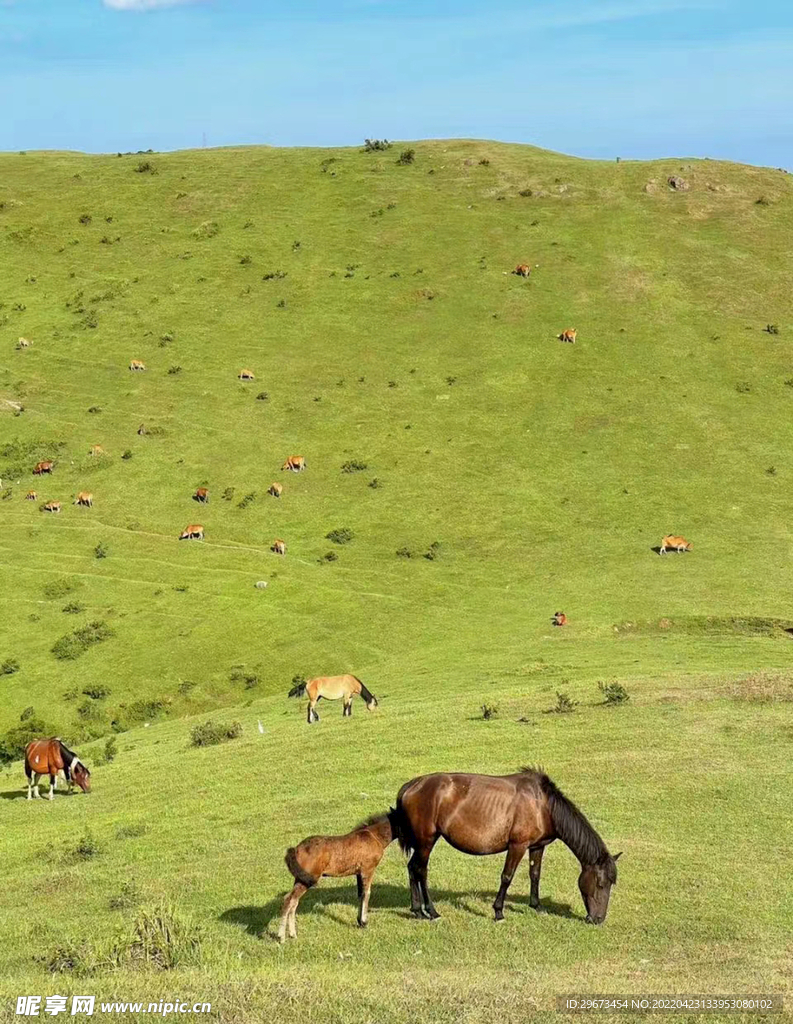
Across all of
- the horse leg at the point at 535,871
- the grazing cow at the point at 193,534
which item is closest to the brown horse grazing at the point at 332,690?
the horse leg at the point at 535,871

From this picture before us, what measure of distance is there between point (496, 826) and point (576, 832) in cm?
115

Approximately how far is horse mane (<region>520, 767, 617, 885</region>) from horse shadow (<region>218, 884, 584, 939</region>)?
97 centimetres

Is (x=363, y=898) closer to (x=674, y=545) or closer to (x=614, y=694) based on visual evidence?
(x=614, y=694)

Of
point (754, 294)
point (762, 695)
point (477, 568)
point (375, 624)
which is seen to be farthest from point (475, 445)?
point (762, 695)

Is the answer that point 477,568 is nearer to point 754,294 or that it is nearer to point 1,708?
point 1,708

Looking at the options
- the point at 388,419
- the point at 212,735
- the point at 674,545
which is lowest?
the point at 212,735

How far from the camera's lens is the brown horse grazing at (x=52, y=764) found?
27.3 meters

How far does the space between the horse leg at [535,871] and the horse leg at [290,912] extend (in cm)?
347

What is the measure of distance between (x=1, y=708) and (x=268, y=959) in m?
31.9

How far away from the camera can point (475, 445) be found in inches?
2608

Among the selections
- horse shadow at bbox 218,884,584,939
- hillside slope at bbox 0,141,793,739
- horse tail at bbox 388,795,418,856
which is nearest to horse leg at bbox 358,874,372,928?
horse shadow at bbox 218,884,584,939

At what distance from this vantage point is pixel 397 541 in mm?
57094

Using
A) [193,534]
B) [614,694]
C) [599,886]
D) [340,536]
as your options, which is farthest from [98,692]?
[599,886]

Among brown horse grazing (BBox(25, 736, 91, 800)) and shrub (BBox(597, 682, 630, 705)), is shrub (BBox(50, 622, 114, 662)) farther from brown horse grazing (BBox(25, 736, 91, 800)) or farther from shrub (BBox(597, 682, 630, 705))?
shrub (BBox(597, 682, 630, 705))
